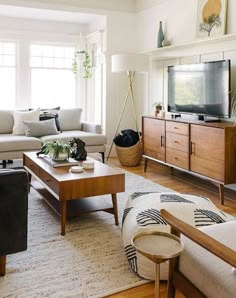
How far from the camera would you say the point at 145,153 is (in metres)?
5.28

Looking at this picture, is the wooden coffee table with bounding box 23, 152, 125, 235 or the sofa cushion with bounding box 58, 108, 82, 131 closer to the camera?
the wooden coffee table with bounding box 23, 152, 125, 235

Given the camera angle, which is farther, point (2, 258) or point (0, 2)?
point (0, 2)

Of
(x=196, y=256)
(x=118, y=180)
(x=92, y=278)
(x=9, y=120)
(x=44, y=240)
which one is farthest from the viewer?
(x=9, y=120)

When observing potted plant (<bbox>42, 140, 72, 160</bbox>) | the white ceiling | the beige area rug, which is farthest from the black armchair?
the white ceiling

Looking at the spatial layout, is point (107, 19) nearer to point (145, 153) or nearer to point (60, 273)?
point (145, 153)

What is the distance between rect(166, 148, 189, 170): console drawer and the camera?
14.2ft

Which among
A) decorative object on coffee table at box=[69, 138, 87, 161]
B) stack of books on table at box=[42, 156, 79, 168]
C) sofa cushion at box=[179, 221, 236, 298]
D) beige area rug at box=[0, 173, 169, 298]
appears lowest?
beige area rug at box=[0, 173, 169, 298]

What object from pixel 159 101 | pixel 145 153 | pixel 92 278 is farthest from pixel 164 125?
pixel 92 278

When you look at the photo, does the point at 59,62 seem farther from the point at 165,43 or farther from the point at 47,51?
the point at 165,43

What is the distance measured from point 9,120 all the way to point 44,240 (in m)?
3.32

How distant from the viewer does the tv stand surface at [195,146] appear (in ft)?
12.2

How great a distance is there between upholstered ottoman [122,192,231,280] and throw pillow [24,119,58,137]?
3.05 m

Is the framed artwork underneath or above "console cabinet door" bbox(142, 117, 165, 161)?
above

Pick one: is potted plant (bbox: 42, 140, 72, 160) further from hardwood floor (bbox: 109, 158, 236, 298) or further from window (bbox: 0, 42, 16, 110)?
window (bbox: 0, 42, 16, 110)
